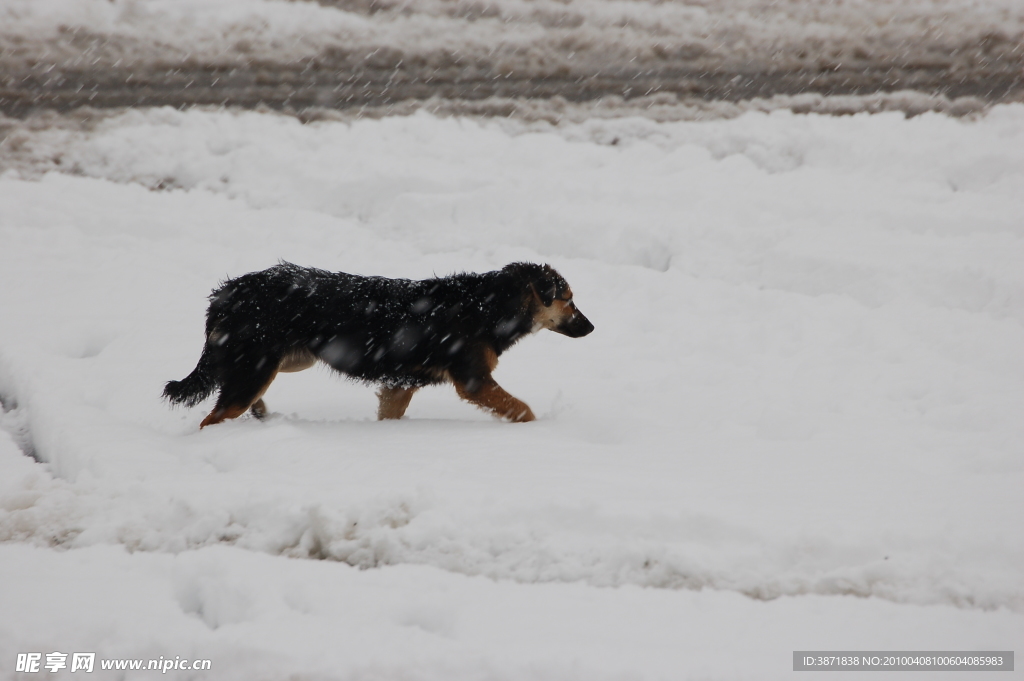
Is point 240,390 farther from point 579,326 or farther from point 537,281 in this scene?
point 579,326

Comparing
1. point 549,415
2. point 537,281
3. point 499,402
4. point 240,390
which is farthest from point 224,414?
point 537,281

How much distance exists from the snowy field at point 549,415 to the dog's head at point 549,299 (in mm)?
497

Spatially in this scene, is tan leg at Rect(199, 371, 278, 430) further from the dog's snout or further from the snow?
the snow

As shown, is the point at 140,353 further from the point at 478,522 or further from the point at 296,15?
the point at 296,15

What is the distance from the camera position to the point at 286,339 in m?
4.66

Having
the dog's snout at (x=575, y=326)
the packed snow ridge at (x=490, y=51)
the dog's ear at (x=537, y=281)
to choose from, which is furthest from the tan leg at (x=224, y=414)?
the packed snow ridge at (x=490, y=51)

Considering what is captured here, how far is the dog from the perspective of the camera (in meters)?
4.61

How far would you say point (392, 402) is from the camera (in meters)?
5.06

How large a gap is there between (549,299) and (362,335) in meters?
1.35

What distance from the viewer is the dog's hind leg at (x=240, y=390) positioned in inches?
180

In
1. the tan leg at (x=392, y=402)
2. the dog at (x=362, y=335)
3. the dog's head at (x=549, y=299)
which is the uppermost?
the dog's head at (x=549, y=299)

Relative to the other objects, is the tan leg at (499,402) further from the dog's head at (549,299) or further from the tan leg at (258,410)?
the tan leg at (258,410)

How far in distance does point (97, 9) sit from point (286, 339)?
916 cm

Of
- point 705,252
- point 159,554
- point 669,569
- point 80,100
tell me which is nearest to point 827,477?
point 669,569
